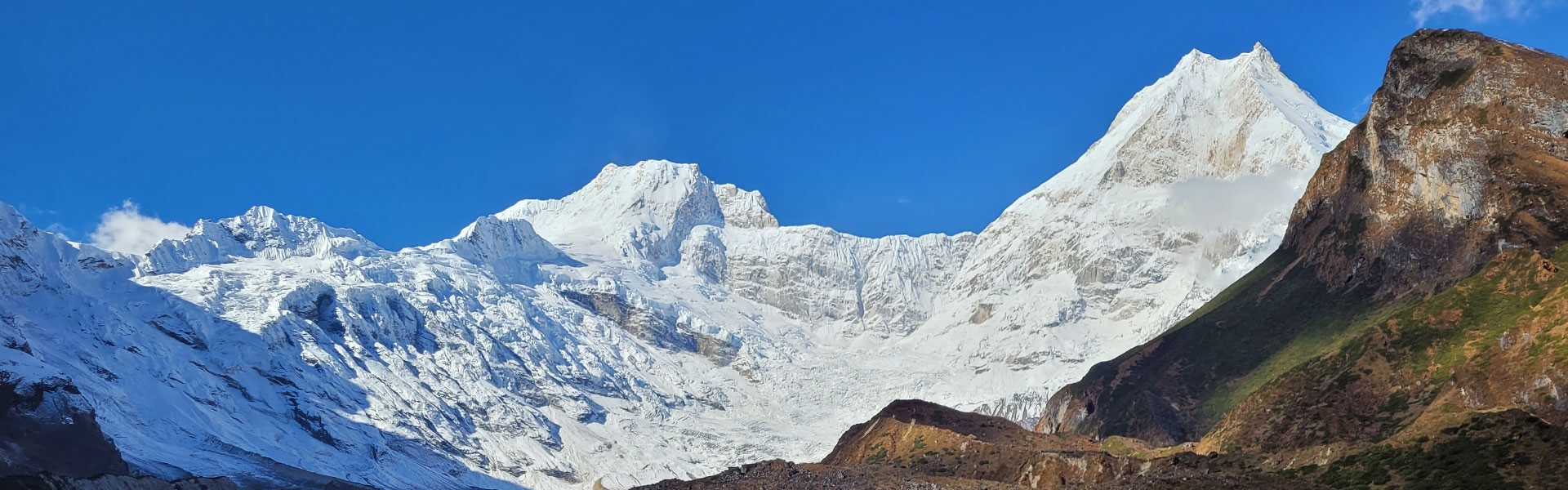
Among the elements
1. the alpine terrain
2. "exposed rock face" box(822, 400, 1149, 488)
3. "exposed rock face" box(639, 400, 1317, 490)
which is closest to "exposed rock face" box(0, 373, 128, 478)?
"exposed rock face" box(639, 400, 1317, 490)

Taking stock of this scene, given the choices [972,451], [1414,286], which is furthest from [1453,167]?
[972,451]

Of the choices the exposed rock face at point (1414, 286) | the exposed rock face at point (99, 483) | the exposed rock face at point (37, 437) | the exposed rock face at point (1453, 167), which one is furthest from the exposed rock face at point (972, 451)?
the exposed rock face at point (37, 437)

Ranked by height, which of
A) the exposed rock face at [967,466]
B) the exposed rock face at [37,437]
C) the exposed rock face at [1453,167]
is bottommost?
the exposed rock face at [967,466]

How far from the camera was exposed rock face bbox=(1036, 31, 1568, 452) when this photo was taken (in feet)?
415

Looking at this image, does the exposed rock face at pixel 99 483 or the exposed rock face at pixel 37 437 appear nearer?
the exposed rock face at pixel 99 483

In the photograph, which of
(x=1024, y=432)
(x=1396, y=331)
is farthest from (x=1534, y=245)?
(x=1024, y=432)

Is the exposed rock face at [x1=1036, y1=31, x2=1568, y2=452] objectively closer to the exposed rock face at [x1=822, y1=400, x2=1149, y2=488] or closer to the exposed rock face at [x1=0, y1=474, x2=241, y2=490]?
the exposed rock face at [x1=822, y1=400, x2=1149, y2=488]

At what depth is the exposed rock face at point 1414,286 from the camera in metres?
127

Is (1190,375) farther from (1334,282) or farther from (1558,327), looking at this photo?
(1558,327)

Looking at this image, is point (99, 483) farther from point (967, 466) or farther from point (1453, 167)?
point (1453, 167)

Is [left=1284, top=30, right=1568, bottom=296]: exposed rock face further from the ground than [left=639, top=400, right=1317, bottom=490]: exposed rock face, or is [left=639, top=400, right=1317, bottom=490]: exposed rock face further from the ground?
[left=1284, top=30, right=1568, bottom=296]: exposed rock face

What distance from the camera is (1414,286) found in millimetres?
158000

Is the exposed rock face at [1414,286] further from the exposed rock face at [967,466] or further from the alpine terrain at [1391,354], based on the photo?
the exposed rock face at [967,466]

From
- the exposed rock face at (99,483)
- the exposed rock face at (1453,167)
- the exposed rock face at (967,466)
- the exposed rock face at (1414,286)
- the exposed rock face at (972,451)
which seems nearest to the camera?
the exposed rock face at (967,466)
